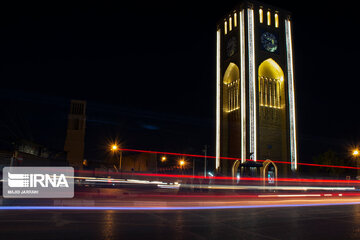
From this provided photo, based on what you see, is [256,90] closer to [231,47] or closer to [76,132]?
[231,47]

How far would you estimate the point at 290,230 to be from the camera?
8.94 meters

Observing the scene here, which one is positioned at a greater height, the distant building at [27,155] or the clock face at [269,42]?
the clock face at [269,42]

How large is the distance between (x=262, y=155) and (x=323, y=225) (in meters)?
41.9

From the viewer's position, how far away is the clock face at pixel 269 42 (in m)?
54.8

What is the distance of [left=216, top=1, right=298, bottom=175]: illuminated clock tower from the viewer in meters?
50.4

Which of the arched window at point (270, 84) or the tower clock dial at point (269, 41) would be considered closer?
the arched window at point (270, 84)

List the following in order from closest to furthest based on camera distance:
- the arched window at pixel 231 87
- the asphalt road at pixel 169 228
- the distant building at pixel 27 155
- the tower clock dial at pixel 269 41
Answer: the asphalt road at pixel 169 228
the distant building at pixel 27 155
the tower clock dial at pixel 269 41
the arched window at pixel 231 87

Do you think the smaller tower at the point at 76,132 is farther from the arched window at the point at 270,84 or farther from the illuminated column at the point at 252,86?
the illuminated column at the point at 252,86

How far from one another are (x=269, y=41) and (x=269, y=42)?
0.54 ft

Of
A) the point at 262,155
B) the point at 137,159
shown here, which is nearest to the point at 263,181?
the point at 262,155

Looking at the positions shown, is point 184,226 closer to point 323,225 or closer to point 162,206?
point 323,225

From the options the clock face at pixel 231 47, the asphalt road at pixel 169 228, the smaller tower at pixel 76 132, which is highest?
the clock face at pixel 231 47

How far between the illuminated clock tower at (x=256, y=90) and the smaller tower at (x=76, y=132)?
51930mm

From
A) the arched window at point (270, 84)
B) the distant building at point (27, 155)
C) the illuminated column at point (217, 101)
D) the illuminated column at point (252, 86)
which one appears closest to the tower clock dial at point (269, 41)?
the arched window at point (270, 84)
